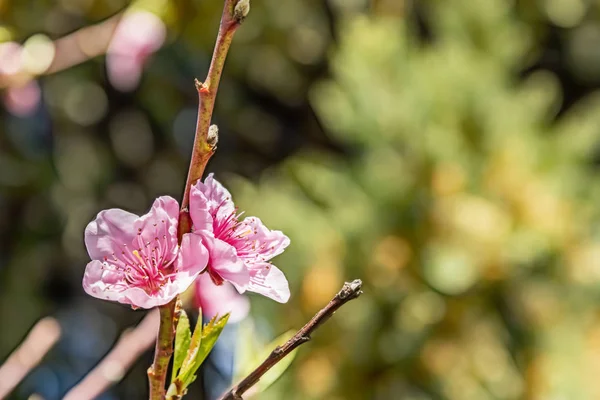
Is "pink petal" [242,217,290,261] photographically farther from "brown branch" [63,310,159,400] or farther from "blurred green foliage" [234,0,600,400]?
"blurred green foliage" [234,0,600,400]

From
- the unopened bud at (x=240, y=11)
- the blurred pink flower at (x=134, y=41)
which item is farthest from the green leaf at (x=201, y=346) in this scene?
the blurred pink flower at (x=134, y=41)

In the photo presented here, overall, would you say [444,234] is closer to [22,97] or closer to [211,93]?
[22,97]

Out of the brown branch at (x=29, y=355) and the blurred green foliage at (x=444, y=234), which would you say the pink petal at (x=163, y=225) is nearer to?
the brown branch at (x=29, y=355)

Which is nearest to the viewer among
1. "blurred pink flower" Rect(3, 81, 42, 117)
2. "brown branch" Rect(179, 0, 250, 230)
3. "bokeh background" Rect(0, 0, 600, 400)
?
"brown branch" Rect(179, 0, 250, 230)

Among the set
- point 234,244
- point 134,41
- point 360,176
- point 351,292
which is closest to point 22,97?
point 134,41

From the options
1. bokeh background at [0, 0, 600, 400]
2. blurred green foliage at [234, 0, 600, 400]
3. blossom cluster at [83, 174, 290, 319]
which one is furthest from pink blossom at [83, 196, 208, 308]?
blurred green foliage at [234, 0, 600, 400]

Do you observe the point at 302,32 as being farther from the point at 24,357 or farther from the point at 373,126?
the point at 24,357
